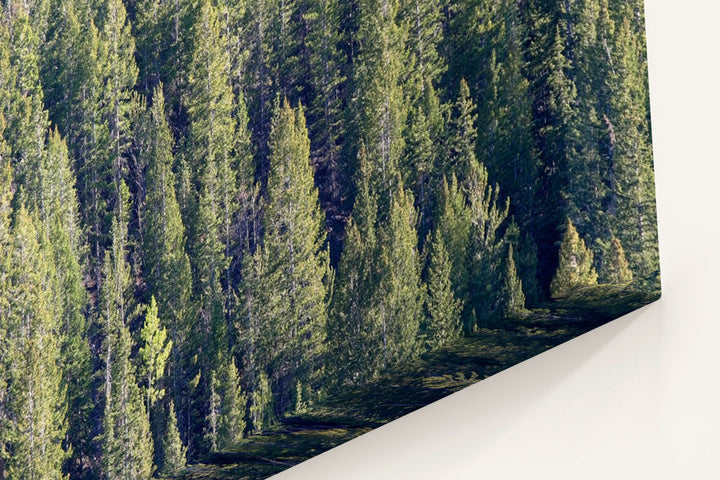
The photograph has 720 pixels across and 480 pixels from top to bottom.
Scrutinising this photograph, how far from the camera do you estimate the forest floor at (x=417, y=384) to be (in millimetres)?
5742

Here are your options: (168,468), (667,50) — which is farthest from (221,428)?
(667,50)

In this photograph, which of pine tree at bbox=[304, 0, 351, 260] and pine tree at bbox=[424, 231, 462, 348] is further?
pine tree at bbox=[304, 0, 351, 260]

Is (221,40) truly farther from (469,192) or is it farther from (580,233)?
(580,233)

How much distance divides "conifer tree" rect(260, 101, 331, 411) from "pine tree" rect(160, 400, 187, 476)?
43 centimetres

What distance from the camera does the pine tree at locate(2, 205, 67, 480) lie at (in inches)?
234

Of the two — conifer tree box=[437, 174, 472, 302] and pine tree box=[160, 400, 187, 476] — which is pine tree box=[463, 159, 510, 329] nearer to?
conifer tree box=[437, 174, 472, 302]

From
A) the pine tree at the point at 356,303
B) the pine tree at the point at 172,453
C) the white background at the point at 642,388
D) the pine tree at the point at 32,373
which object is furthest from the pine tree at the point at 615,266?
the pine tree at the point at 32,373

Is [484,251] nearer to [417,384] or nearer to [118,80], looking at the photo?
[417,384]

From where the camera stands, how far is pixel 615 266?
226 inches

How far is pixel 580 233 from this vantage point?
5723 millimetres

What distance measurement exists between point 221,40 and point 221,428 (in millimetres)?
1525

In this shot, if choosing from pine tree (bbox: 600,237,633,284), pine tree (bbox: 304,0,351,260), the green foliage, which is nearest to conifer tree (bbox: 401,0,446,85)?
pine tree (bbox: 304,0,351,260)

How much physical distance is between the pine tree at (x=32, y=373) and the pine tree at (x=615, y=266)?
2.14m

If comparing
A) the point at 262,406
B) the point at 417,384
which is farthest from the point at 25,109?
the point at 417,384
